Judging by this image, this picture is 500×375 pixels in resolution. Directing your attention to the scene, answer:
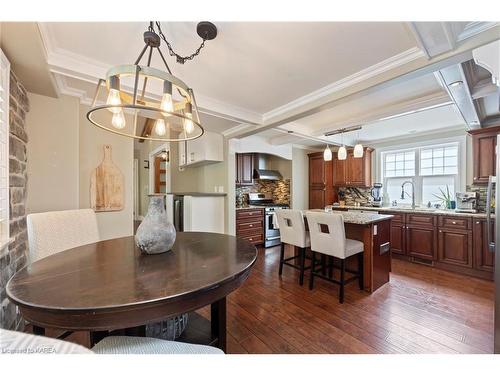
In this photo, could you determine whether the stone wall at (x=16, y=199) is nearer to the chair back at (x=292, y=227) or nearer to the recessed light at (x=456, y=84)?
the chair back at (x=292, y=227)

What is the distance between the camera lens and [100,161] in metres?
2.61

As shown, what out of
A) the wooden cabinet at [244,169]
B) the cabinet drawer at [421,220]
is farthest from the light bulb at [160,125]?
the cabinet drawer at [421,220]

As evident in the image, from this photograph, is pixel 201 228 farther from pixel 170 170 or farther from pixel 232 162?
pixel 170 170

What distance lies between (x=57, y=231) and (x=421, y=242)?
179 inches

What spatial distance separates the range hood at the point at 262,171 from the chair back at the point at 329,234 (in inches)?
96.2

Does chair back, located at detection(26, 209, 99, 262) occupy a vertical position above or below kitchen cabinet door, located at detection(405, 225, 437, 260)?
above

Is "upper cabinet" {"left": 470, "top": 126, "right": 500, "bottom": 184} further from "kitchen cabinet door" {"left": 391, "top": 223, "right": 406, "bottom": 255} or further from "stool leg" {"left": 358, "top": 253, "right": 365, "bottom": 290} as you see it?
"stool leg" {"left": 358, "top": 253, "right": 365, "bottom": 290}

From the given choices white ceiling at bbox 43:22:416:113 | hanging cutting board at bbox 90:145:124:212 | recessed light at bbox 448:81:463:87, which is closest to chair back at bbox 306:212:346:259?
white ceiling at bbox 43:22:416:113

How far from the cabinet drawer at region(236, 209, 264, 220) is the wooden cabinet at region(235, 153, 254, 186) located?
2.49 ft

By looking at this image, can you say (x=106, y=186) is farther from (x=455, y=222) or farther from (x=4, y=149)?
(x=455, y=222)

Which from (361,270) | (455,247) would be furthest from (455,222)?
(361,270)

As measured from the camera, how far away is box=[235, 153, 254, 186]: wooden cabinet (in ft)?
15.6

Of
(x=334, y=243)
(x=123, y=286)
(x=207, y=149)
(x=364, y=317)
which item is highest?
(x=207, y=149)
